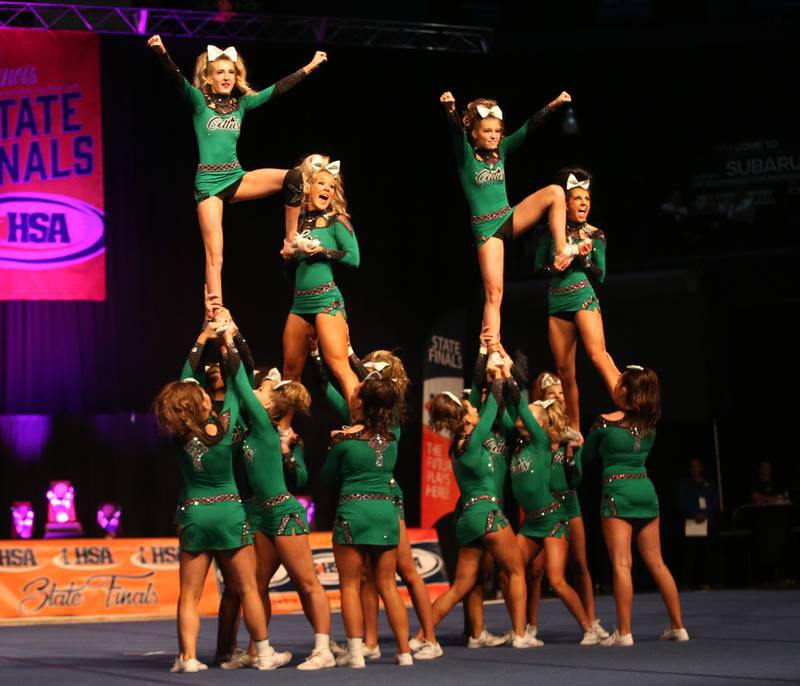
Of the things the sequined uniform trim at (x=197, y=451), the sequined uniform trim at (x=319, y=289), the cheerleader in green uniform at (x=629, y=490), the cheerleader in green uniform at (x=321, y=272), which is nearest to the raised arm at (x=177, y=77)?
the cheerleader in green uniform at (x=321, y=272)

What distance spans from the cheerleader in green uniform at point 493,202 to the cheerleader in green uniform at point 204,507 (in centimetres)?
176

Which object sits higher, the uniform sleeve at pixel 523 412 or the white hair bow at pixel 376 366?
the white hair bow at pixel 376 366

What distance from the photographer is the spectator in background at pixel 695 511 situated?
44.2 ft

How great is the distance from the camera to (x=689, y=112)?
16.2 metres

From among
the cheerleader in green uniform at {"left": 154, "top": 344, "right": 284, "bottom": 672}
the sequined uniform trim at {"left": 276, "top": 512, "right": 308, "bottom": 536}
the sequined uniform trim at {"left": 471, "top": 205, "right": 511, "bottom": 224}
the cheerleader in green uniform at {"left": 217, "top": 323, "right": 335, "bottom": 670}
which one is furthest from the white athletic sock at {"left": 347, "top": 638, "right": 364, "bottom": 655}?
the sequined uniform trim at {"left": 471, "top": 205, "right": 511, "bottom": 224}

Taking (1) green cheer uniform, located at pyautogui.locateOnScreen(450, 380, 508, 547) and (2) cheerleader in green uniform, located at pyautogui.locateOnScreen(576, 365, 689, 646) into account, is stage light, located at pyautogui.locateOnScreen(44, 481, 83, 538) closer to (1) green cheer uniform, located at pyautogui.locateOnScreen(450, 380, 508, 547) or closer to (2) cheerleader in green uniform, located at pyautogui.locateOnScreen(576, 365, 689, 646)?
(1) green cheer uniform, located at pyautogui.locateOnScreen(450, 380, 508, 547)

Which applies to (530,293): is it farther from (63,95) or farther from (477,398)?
(477,398)

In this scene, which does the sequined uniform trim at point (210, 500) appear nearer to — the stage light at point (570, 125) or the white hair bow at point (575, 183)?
the white hair bow at point (575, 183)

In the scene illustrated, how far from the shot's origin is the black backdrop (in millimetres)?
14258

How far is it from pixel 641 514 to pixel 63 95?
8571mm

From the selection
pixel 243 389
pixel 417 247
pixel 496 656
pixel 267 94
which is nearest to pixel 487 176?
pixel 267 94

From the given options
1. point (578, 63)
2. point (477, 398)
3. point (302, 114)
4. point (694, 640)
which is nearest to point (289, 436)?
point (477, 398)

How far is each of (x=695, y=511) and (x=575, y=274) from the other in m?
6.62

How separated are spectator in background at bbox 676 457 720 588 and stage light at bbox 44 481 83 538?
6.77 metres
